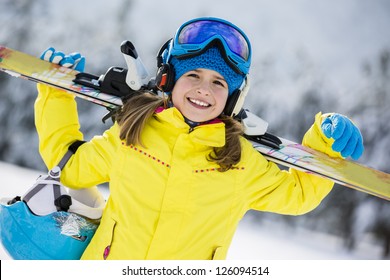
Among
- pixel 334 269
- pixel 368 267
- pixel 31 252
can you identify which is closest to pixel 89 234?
pixel 31 252

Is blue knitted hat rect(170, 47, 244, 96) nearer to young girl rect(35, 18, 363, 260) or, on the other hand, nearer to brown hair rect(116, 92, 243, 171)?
young girl rect(35, 18, 363, 260)

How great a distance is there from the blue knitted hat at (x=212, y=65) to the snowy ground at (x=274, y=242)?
7.62ft

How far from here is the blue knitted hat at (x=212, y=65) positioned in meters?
2.48

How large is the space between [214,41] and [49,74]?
85 centimetres

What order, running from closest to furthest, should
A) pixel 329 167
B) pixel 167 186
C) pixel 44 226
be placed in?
pixel 167 186 < pixel 44 226 < pixel 329 167

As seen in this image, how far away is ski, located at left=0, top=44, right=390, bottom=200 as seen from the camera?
264cm

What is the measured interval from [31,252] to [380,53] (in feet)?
32.3

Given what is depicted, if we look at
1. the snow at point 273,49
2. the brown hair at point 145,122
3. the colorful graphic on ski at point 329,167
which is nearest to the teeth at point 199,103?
the brown hair at point 145,122

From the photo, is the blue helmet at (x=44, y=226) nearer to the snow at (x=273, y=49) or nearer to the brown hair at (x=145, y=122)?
the brown hair at (x=145, y=122)

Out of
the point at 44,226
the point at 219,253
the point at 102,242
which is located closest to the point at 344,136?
the point at 219,253

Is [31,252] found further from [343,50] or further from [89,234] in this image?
[343,50]

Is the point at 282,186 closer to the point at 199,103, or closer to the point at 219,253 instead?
the point at 219,253

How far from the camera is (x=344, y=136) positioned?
2525 mm

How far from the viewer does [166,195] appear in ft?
7.66
